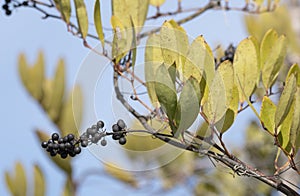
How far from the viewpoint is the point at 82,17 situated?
88 centimetres

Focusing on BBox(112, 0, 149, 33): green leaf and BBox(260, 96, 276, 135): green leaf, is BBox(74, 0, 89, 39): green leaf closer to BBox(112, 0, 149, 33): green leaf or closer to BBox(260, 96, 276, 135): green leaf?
BBox(112, 0, 149, 33): green leaf

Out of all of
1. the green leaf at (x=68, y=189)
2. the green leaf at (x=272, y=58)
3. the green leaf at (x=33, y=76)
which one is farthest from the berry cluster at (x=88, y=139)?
the green leaf at (x=33, y=76)

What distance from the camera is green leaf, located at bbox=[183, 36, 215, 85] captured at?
2.19 ft

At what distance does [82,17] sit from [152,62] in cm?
20

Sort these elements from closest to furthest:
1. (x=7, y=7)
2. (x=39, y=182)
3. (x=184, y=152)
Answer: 1. (x=7, y=7)
2. (x=39, y=182)
3. (x=184, y=152)

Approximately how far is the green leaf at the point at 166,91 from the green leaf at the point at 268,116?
0.35 feet

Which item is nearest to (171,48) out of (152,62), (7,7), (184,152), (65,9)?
(152,62)

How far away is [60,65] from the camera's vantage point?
1.74 m

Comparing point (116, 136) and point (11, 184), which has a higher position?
point (116, 136)

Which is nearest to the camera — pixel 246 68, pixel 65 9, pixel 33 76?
pixel 246 68

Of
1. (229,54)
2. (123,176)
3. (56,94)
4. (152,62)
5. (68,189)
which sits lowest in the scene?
(123,176)

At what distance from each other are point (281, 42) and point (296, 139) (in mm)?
178

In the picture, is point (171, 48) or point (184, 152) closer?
point (171, 48)

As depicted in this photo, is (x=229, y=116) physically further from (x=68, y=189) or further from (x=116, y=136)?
(x=68, y=189)
